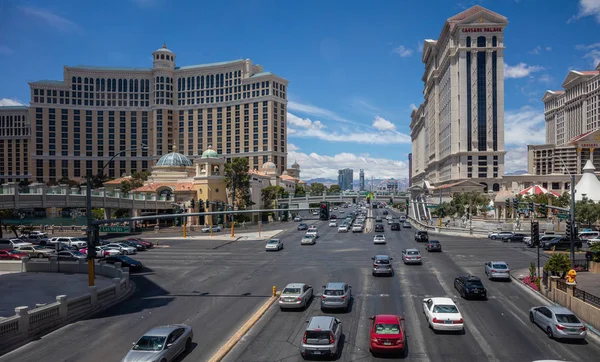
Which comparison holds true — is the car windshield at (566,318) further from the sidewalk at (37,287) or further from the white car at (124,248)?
the white car at (124,248)

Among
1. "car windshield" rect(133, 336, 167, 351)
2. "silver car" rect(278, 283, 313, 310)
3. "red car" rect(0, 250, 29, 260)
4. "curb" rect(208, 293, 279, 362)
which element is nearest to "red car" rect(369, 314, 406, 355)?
"curb" rect(208, 293, 279, 362)

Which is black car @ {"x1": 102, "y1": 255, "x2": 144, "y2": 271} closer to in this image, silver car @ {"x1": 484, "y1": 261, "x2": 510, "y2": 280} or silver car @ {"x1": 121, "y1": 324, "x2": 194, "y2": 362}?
silver car @ {"x1": 121, "y1": 324, "x2": 194, "y2": 362}

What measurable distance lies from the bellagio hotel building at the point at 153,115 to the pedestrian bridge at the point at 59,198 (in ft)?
311

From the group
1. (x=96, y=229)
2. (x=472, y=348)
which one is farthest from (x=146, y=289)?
(x=472, y=348)

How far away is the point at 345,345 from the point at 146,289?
55.6ft

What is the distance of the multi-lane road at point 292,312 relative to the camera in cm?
1812

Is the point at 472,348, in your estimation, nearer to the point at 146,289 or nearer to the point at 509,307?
the point at 509,307

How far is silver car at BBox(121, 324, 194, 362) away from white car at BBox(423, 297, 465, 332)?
419 inches

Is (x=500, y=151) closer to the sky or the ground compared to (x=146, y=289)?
closer to the sky

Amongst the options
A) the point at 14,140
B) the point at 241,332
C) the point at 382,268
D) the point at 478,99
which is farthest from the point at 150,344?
the point at 14,140

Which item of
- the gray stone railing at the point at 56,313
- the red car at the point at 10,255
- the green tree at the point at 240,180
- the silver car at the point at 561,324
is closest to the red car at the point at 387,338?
the silver car at the point at 561,324

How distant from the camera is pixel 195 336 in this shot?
789 inches

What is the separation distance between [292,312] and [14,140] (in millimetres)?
204874

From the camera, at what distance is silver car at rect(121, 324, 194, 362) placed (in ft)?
51.8
